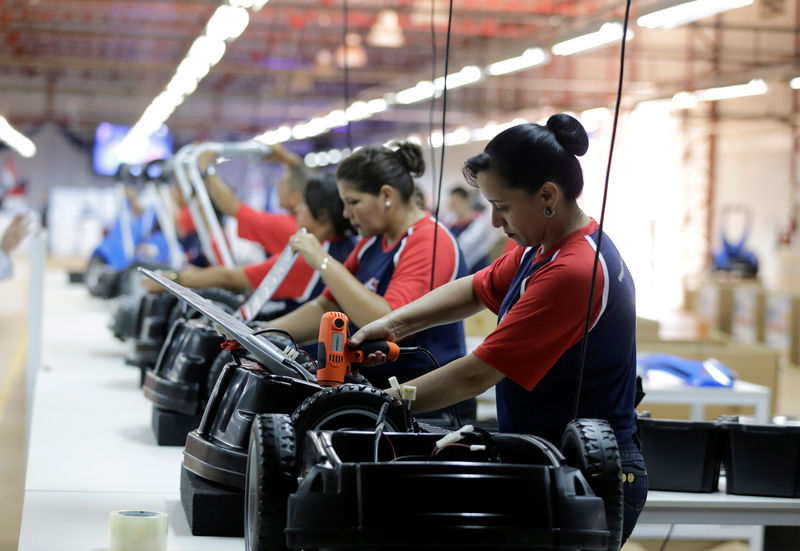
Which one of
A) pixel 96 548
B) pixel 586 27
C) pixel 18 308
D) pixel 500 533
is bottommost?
pixel 18 308

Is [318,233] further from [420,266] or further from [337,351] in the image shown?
[337,351]

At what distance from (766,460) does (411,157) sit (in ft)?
3.83

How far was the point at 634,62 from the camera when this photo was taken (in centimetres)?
1891

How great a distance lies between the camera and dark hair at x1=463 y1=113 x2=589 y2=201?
5.71 ft

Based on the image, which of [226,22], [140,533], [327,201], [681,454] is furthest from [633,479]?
[226,22]

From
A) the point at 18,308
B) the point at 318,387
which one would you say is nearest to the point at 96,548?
the point at 318,387

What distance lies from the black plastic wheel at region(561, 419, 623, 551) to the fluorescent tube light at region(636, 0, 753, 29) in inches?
196

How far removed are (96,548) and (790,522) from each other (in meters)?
1.64

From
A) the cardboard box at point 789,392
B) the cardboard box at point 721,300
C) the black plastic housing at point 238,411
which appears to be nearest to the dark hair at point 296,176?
the black plastic housing at point 238,411

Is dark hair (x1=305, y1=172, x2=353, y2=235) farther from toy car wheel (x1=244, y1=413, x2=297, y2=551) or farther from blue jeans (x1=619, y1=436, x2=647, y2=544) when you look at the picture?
toy car wheel (x1=244, y1=413, x2=297, y2=551)

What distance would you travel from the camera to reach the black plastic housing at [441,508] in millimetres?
1277

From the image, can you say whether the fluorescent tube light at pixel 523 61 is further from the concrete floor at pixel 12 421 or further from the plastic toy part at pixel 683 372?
the concrete floor at pixel 12 421

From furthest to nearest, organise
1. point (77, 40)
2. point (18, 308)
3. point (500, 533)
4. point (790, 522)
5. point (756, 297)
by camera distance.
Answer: point (77, 40)
point (18, 308)
point (756, 297)
point (790, 522)
point (500, 533)

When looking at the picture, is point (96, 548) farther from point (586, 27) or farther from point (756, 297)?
point (756, 297)
